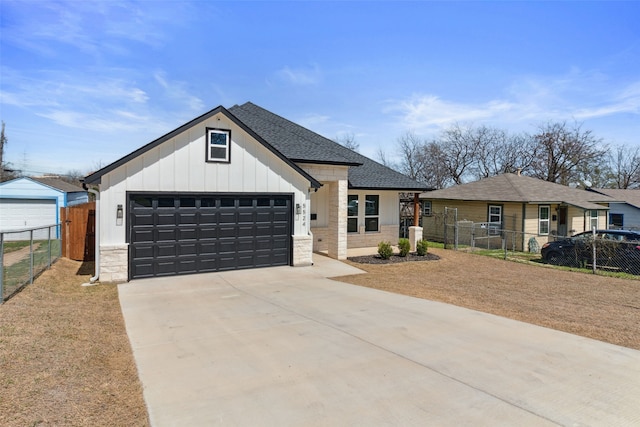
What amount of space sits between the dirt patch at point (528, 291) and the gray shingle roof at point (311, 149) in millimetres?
4202

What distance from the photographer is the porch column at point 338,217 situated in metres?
14.8

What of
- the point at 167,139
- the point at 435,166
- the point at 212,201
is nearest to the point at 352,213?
the point at 212,201

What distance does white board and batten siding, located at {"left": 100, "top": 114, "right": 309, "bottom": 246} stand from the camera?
10.5 metres

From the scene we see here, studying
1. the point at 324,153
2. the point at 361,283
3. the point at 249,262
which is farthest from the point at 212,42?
the point at 361,283

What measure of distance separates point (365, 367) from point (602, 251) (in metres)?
14.1

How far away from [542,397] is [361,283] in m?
7.09

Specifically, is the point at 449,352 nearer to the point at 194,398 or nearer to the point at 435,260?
the point at 194,398

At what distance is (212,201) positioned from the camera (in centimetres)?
1180

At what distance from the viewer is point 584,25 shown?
42.0ft

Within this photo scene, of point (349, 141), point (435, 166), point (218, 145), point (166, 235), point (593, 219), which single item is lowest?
point (166, 235)

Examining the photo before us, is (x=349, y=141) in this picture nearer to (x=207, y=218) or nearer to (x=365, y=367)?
(x=207, y=218)

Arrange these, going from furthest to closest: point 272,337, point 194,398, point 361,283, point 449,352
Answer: point 361,283 → point 272,337 → point 449,352 → point 194,398

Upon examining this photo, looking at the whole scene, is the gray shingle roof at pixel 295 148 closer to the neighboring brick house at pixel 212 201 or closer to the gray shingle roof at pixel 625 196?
the neighboring brick house at pixel 212 201

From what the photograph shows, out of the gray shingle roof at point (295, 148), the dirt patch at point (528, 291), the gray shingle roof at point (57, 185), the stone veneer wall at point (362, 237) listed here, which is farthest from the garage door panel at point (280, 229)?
the gray shingle roof at point (57, 185)
